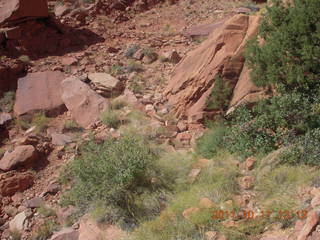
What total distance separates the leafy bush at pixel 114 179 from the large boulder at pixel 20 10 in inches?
219

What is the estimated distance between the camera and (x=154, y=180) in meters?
5.46

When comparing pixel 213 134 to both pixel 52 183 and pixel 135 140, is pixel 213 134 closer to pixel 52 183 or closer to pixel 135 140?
pixel 135 140

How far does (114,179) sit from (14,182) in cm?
213

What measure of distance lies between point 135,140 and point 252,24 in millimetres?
3114

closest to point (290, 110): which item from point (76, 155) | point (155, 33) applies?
point (76, 155)

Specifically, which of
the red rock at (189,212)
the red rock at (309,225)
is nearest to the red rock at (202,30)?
the red rock at (189,212)

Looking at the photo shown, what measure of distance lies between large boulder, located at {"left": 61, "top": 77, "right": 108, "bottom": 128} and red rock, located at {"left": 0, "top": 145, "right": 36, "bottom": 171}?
1.26 m

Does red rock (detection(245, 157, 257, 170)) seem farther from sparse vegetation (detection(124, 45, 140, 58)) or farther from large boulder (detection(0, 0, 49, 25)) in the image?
large boulder (detection(0, 0, 49, 25))

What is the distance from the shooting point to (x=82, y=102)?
7.96 m

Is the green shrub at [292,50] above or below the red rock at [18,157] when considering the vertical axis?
above

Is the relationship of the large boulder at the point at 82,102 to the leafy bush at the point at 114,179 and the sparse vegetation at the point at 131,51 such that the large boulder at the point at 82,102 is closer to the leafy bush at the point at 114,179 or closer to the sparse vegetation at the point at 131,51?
the sparse vegetation at the point at 131,51

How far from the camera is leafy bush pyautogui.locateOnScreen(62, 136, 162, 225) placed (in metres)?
5.24

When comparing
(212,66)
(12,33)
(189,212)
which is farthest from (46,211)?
(12,33)
